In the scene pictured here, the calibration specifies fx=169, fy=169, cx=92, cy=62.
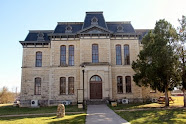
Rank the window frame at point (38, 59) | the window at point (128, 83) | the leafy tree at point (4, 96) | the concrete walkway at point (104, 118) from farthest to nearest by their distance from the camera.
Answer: the leafy tree at point (4, 96)
the window frame at point (38, 59)
the window at point (128, 83)
the concrete walkway at point (104, 118)

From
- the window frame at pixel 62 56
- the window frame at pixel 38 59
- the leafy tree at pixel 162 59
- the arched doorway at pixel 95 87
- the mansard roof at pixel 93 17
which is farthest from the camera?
the window frame at pixel 38 59

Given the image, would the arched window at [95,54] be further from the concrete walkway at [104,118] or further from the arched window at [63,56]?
the concrete walkway at [104,118]

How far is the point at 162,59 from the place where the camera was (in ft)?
55.2

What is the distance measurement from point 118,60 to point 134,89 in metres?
4.71

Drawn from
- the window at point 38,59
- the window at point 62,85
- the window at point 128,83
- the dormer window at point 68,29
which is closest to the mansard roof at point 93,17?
the dormer window at point 68,29

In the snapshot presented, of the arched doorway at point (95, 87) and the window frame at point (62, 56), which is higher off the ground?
the window frame at point (62, 56)

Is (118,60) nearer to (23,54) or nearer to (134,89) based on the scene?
(134,89)

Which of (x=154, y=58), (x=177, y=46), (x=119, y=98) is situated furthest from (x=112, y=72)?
(x=177, y=46)

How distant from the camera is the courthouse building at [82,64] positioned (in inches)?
907

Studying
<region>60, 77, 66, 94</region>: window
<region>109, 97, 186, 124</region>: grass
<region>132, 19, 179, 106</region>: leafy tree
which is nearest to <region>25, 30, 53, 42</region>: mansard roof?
<region>60, 77, 66, 94</region>: window

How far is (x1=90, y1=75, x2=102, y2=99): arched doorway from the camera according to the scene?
22.7m

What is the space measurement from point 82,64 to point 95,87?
359 centimetres

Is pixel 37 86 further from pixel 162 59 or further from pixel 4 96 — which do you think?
pixel 4 96

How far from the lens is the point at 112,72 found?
24094 millimetres
